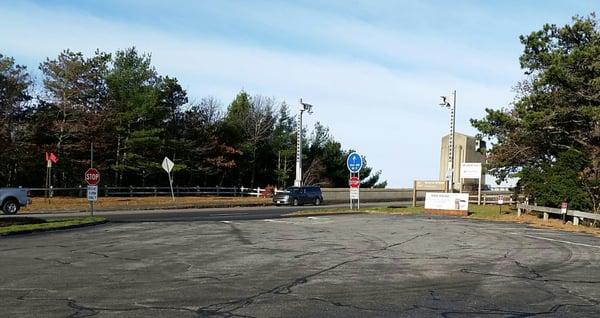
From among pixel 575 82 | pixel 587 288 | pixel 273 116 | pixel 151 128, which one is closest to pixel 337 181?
pixel 273 116

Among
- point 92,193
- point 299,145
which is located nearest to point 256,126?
point 299,145

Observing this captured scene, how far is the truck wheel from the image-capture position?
30438mm

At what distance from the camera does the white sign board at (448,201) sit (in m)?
32.8

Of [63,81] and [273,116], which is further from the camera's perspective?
[273,116]

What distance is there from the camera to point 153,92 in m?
54.9

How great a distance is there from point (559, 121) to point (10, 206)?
28.0 m

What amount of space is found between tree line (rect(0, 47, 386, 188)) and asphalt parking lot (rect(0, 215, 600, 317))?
3130 cm

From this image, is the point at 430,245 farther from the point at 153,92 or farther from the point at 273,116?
the point at 273,116

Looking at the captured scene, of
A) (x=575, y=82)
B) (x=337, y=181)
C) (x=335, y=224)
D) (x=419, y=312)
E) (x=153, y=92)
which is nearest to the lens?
(x=419, y=312)

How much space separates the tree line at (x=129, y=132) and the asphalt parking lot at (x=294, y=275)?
31298 mm

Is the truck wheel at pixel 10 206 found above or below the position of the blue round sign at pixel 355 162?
below

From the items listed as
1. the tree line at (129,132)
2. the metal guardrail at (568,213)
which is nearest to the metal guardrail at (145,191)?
the tree line at (129,132)

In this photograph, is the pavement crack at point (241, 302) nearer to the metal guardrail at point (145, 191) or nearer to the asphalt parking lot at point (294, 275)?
the asphalt parking lot at point (294, 275)

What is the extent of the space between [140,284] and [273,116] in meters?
60.9
